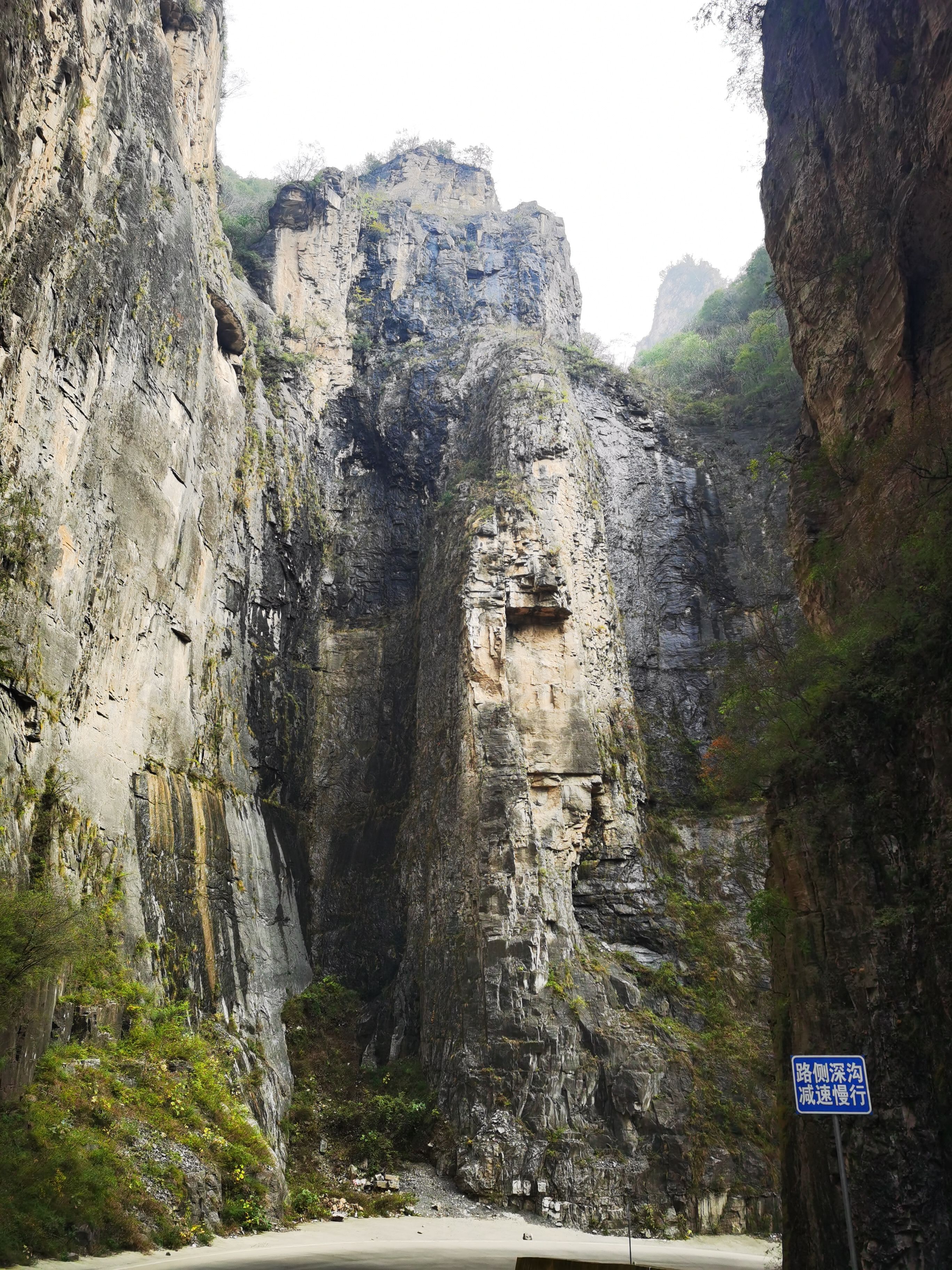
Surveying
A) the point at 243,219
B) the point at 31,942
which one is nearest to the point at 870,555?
the point at 31,942

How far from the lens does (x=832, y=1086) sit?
20.9ft

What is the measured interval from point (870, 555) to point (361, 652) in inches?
784

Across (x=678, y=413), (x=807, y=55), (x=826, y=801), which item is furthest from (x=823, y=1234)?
(x=678, y=413)

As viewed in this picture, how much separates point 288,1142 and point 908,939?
1496cm

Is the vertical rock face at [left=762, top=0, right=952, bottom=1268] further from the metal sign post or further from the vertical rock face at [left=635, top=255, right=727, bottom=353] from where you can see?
the vertical rock face at [left=635, top=255, right=727, bottom=353]

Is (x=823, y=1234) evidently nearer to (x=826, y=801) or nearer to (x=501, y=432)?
(x=826, y=801)

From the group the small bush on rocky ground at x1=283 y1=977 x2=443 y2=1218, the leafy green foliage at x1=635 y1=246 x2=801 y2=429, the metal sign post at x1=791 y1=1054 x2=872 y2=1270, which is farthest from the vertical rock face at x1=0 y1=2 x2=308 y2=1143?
the leafy green foliage at x1=635 y1=246 x2=801 y2=429

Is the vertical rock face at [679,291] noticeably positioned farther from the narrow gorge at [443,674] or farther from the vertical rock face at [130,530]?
the vertical rock face at [130,530]

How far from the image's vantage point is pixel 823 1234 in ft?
26.6

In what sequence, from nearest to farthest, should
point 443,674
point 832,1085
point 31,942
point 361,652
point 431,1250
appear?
point 832,1085 < point 31,942 < point 431,1250 < point 443,674 < point 361,652

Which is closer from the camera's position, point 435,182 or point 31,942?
point 31,942

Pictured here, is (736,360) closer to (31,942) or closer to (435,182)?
(435,182)

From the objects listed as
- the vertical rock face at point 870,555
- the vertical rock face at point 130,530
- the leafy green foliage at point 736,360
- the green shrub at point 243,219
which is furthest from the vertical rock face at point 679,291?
the vertical rock face at point 870,555

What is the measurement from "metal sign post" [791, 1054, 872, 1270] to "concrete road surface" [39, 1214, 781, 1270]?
2.68 metres
